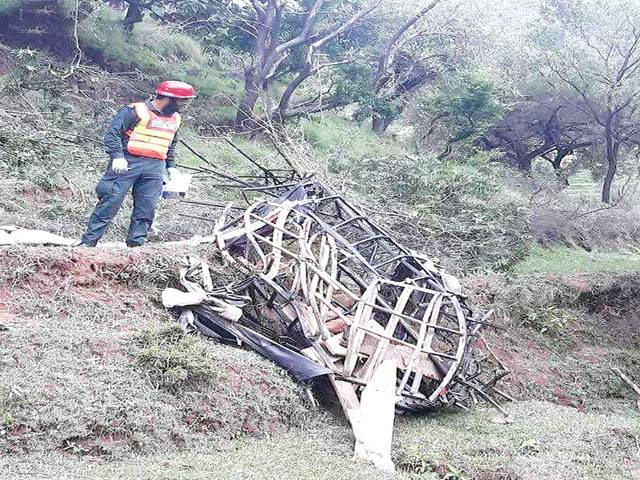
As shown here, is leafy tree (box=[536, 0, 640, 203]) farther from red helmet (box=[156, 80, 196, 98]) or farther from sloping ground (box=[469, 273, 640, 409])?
red helmet (box=[156, 80, 196, 98])

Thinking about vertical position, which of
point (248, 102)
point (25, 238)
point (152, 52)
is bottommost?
point (248, 102)

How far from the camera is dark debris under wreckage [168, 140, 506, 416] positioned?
5449 mm

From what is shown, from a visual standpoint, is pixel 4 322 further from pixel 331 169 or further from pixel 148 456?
pixel 331 169

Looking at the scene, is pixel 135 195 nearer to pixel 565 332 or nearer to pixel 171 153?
pixel 171 153

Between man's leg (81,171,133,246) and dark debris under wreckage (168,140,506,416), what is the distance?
0.92 meters

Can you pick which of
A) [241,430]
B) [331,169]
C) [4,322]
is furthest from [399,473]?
[331,169]

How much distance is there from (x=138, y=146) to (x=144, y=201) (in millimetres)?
565

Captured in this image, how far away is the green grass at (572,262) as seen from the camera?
10.8 meters

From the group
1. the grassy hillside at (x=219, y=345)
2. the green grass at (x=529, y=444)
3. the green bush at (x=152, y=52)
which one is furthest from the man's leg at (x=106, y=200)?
the green bush at (x=152, y=52)

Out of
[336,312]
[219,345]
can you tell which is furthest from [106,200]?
[336,312]

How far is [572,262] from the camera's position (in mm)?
11625

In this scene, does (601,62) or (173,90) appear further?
(601,62)

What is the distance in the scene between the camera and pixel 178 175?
22.5 feet

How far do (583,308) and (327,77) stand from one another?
31.5 feet
